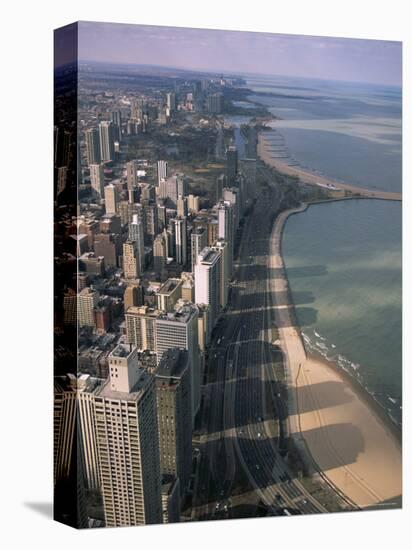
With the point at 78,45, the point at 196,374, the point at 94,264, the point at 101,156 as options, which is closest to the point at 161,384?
the point at 196,374

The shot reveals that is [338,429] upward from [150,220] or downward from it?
downward

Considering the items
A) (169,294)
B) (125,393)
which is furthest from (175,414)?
(169,294)

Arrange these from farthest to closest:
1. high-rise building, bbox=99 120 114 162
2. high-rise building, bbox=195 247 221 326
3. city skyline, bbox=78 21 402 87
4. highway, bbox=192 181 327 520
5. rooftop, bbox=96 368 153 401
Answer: high-rise building, bbox=195 247 221 326
highway, bbox=192 181 327 520
high-rise building, bbox=99 120 114 162
city skyline, bbox=78 21 402 87
rooftop, bbox=96 368 153 401

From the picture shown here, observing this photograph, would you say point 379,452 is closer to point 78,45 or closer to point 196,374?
point 196,374

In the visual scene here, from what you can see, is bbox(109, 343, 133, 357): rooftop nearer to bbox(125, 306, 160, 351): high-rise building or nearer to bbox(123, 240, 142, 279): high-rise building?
bbox(125, 306, 160, 351): high-rise building

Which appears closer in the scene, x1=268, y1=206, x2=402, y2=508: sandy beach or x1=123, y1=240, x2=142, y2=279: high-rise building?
x1=123, y1=240, x2=142, y2=279: high-rise building

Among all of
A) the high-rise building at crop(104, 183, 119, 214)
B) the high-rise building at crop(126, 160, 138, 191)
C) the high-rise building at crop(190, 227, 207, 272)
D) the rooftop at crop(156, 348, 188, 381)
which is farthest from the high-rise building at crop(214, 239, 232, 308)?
the high-rise building at crop(104, 183, 119, 214)

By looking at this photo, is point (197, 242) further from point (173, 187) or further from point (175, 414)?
point (175, 414)

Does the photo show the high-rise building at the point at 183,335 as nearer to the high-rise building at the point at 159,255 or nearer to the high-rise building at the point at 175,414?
the high-rise building at the point at 175,414
